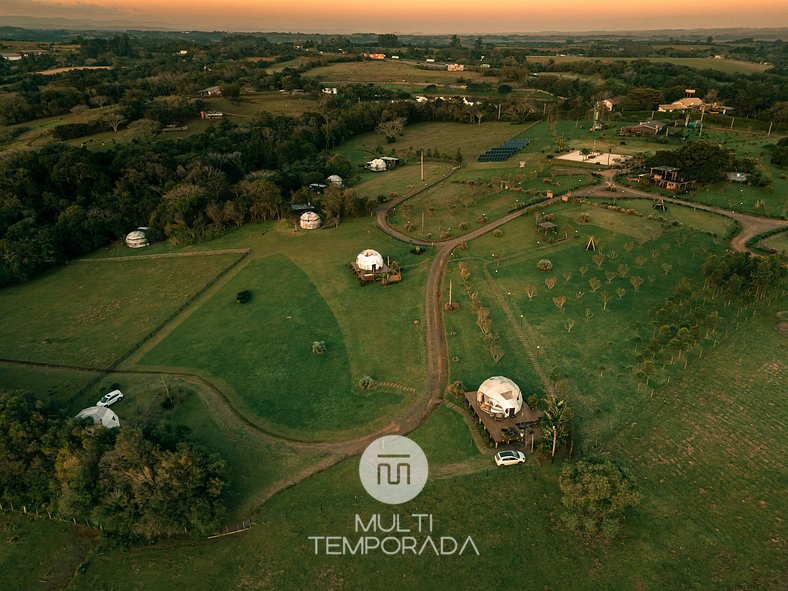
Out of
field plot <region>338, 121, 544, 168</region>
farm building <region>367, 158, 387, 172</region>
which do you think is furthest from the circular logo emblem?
field plot <region>338, 121, 544, 168</region>

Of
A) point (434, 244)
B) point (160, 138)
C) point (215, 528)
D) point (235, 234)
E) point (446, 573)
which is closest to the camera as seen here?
point (446, 573)

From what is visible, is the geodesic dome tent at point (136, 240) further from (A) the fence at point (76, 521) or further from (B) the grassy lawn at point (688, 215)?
(B) the grassy lawn at point (688, 215)

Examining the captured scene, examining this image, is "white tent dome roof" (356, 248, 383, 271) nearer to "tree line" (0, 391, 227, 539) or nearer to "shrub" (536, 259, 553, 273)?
"shrub" (536, 259, 553, 273)

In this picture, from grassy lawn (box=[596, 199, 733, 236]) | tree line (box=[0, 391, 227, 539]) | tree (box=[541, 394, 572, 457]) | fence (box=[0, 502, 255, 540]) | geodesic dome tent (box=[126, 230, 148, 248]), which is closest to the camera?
tree line (box=[0, 391, 227, 539])

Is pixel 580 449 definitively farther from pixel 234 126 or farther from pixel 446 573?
pixel 234 126

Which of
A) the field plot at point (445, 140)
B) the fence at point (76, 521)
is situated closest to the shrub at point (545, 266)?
the fence at point (76, 521)

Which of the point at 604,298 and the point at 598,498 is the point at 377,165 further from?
the point at 598,498

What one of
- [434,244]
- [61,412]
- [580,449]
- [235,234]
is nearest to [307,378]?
[61,412]
